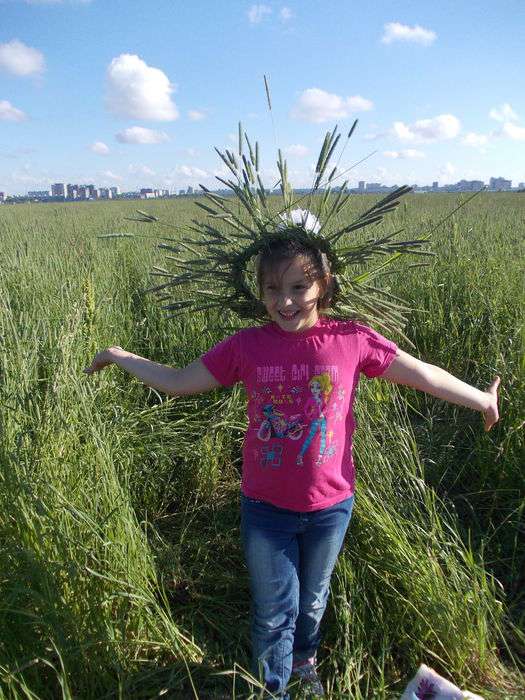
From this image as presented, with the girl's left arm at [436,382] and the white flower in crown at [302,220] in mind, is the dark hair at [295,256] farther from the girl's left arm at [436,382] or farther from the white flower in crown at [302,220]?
the girl's left arm at [436,382]

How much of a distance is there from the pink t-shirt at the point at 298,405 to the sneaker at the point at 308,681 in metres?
0.45

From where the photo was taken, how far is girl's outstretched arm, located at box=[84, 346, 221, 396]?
1.42m

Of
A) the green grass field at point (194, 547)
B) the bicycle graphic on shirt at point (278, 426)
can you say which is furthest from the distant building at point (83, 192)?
the bicycle graphic on shirt at point (278, 426)

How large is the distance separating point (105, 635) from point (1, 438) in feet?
1.91

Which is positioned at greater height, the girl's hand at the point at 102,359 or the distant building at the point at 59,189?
the distant building at the point at 59,189

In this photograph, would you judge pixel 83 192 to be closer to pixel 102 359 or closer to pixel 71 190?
pixel 71 190

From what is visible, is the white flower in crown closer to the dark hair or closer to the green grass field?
the dark hair

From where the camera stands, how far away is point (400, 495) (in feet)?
5.46

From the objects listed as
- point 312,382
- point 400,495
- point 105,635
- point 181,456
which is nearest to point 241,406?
point 181,456

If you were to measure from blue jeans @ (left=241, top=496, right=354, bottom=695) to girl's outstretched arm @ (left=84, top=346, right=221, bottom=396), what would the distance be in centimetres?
33

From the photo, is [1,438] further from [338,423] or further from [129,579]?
[338,423]

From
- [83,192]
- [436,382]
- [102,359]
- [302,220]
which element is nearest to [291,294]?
[302,220]

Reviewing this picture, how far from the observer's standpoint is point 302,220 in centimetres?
143

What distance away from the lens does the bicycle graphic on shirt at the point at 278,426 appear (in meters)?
1.34
